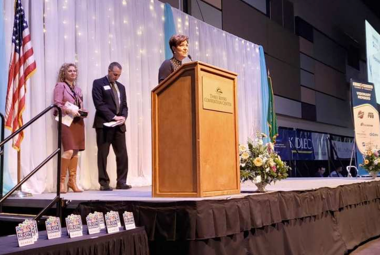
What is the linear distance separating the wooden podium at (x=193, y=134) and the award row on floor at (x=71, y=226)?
17.0 inches

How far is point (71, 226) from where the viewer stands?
1942 mm

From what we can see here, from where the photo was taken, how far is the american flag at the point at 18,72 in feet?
12.6

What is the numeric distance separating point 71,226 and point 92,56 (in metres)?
3.57

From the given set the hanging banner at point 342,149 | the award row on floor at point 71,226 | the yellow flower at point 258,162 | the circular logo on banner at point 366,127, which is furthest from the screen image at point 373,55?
the award row on floor at point 71,226

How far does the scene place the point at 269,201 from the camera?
2.87m

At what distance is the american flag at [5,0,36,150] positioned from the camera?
383 cm

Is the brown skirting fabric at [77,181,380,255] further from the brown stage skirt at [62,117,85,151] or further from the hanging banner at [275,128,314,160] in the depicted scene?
the hanging banner at [275,128,314,160]

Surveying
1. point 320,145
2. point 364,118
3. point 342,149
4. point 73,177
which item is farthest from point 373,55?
point 73,177

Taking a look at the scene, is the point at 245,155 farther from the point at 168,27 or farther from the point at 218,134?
the point at 168,27

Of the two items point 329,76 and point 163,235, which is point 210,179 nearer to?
point 163,235

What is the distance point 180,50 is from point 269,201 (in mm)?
1256

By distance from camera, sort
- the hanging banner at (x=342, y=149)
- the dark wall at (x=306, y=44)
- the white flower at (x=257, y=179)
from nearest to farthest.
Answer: the white flower at (x=257, y=179) < the dark wall at (x=306, y=44) < the hanging banner at (x=342, y=149)

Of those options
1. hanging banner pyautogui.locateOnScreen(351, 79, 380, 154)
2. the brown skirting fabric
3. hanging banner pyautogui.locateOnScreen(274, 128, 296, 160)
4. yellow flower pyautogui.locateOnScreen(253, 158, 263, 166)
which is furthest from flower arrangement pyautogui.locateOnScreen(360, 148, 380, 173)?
hanging banner pyautogui.locateOnScreen(274, 128, 296, 160)

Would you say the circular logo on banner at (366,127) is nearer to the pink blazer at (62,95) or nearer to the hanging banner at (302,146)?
the hanging banner at (302,146)
